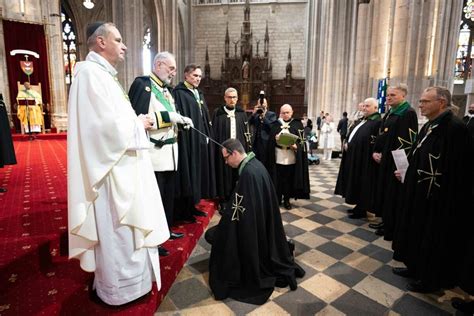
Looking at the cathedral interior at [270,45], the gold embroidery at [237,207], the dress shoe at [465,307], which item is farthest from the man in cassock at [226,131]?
the cathedral interior at [270,45]

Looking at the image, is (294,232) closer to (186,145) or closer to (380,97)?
(186,145)

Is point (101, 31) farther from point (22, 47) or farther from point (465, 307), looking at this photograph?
point (22, 47)

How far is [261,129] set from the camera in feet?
17.4

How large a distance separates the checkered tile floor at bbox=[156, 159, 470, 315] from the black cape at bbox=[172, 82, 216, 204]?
2.48ft

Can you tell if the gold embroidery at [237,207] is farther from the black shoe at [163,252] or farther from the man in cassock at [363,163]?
the man in cassock at [363,163]

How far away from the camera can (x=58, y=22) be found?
10789mm

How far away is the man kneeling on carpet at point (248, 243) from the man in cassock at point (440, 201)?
1.24m

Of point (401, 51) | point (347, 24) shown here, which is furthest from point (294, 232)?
point (347, 24)

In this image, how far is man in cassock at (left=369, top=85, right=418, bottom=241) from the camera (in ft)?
11.3

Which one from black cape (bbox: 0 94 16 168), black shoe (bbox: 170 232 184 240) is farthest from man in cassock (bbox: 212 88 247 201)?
black cape (bbox: 0 94 16 168)

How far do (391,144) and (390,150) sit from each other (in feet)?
0.28

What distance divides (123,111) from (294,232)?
117 inches

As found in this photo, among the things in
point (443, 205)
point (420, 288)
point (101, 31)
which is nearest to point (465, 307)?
point (420, 288)

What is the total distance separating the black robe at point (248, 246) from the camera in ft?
8.23
